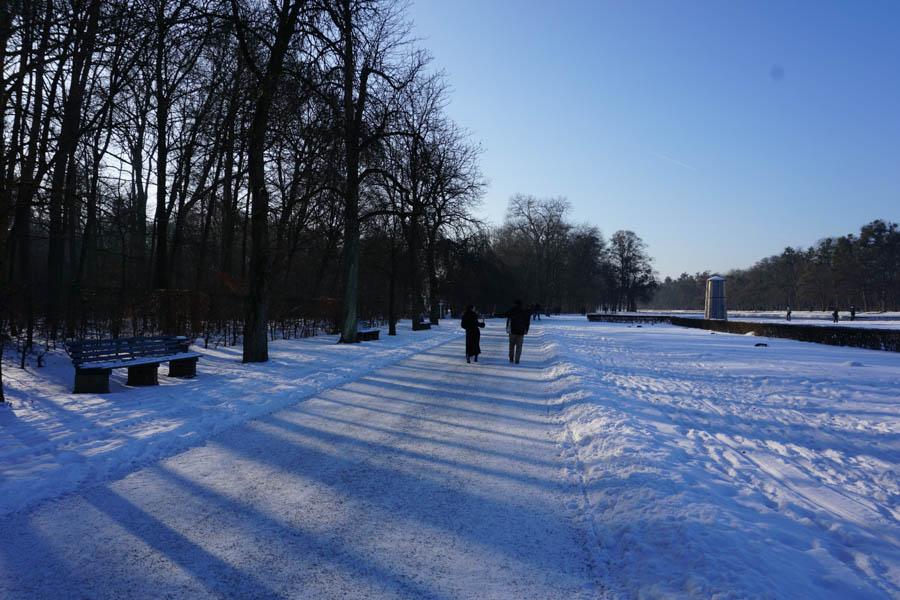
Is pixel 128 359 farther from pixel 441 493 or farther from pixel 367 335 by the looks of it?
pixel 367 335

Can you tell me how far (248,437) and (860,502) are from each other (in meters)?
6.68

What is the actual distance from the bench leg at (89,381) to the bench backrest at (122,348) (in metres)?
0.21

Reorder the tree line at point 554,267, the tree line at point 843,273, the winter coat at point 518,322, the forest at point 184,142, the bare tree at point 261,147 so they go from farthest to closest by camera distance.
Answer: the tree line at point 843,273 → the tree line at point 554,267 → the winter coat at point 518,322 → the bare tree at point 261,147 → the forest at point 184,142

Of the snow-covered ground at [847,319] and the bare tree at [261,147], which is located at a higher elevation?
the bare tree at [261,147]

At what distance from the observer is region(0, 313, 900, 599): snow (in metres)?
3.16

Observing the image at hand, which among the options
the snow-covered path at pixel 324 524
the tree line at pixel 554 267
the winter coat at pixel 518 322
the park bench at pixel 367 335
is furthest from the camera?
the tree line at pixel 554 267

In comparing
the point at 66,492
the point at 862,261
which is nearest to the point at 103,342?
the point at 66,492

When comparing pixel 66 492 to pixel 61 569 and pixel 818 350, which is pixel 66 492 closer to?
pixel 61 569

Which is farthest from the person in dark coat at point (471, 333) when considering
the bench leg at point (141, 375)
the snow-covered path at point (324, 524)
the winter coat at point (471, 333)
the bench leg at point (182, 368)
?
the bench leg at point (141, 375)

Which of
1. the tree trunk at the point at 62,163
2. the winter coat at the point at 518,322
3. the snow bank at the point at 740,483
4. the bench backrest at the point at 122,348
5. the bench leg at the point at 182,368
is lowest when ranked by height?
the snow bank at the point at 740,483

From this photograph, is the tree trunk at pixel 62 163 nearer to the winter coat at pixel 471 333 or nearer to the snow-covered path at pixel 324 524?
the snow-covered path at pixel 324 524

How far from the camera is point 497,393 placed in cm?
980

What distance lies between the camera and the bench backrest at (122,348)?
8.46m

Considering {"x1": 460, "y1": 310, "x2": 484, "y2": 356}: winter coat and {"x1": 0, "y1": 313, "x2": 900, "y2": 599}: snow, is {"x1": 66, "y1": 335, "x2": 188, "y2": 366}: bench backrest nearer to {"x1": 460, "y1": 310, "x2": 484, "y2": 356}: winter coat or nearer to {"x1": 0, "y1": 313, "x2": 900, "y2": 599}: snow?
{"x1": 0, "y1": 313, "x2": 900, "y2": 599}: snow
